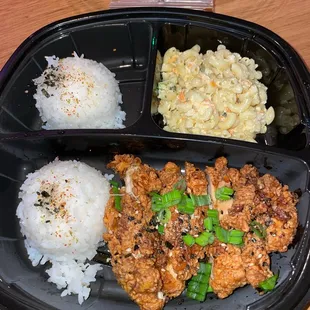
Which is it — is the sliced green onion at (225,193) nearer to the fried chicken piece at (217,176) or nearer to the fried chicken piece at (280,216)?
the fried chicken piece at (217,176)

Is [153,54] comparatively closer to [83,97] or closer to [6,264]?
[83,97]

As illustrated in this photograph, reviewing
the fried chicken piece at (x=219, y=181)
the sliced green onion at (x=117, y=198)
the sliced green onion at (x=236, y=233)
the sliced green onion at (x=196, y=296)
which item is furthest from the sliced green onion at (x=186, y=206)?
the sliced green onion at (x=196, y=296)

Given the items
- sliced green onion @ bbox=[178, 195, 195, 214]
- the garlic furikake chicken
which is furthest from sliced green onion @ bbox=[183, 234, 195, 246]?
sliced green onion @ bbox=[178, 195, 195, 214]

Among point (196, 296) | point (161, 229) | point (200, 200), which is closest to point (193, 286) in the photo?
point (196, 296)

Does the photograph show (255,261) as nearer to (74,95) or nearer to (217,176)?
(217,176)

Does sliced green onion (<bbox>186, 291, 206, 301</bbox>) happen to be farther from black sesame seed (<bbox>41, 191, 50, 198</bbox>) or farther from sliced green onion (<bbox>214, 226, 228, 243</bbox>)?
black sesame seed (<bbox>41, 191, 50, 198</bbox>)

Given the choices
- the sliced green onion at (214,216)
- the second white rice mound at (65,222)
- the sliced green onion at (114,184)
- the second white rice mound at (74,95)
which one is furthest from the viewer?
the second white rice mound at (74,95)

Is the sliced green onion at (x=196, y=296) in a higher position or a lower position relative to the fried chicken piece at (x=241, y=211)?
lower

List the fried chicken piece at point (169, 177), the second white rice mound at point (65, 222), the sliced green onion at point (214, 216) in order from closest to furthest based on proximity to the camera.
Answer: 1. the sliced green onion at point (214, 216)
2. the fried chicken piece at point (169, 177)
3. the second white rice mound at point (65, 222)
